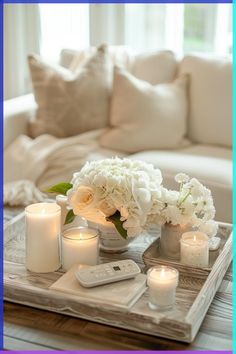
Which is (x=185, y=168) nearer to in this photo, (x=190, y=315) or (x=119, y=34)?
(x=190, y=315)

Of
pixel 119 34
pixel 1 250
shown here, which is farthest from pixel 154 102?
pixel 1 250

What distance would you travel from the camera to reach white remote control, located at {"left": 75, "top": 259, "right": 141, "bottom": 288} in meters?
1.47

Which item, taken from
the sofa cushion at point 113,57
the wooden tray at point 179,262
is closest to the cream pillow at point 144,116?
the sofa cushion at point 113,57

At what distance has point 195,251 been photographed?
157cm

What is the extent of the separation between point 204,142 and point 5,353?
1.92 metres

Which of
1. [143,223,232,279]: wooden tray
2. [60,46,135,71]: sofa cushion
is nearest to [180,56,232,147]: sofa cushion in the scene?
[60,46,135,71]: sofa cushion

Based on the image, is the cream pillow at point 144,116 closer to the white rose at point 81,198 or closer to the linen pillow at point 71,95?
the linen pillow at point 71,95

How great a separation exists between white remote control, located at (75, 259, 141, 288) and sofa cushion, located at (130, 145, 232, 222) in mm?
1032

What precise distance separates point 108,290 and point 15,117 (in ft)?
5.73

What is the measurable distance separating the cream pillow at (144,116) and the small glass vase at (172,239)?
4.24 ft

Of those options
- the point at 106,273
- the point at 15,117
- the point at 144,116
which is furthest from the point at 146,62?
the point at 106,273

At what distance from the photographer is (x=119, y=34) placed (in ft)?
12.7

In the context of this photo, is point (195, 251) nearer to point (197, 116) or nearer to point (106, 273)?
point (106, 273)

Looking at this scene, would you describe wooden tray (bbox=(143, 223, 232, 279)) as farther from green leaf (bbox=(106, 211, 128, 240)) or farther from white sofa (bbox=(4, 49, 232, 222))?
white sofa (bbox=(4, 49, 232, 222))
